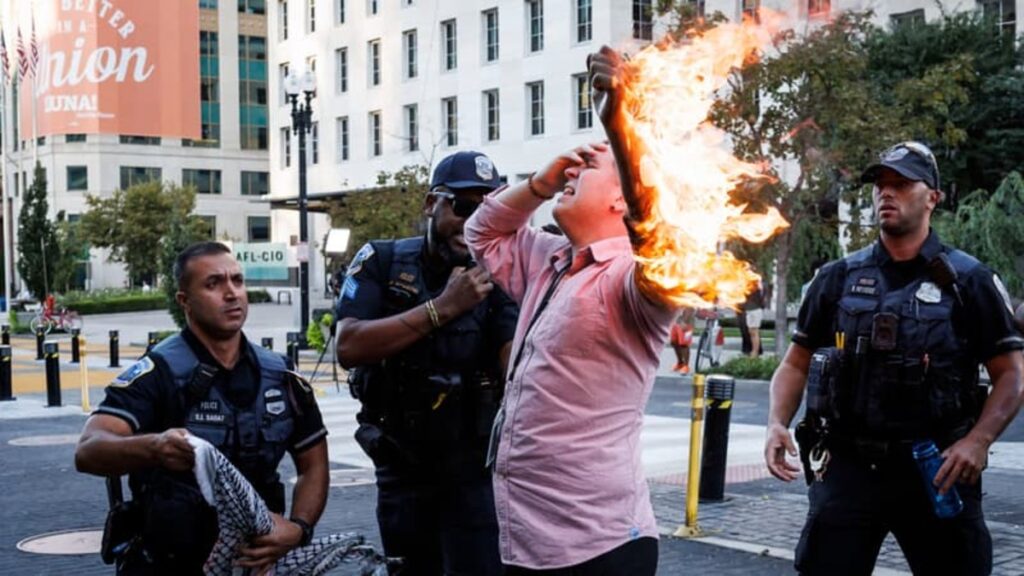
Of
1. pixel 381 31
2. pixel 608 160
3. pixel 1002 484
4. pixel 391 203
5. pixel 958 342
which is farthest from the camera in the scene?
pixel 381 31

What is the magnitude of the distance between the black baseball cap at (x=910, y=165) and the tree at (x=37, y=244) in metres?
46.1

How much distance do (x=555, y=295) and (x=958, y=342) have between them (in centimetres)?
182

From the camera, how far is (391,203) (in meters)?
33.2

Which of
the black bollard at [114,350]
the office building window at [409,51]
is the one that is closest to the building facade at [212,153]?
the office building window at [409,51]

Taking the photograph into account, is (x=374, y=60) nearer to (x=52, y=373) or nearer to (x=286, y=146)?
(x=286, y=146)

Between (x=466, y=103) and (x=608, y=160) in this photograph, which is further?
(x=466, y=103)

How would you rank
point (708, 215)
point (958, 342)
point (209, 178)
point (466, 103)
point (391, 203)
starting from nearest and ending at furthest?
point (708, 215) → point (958, 342) → point (391, 203) → point (466, 103) → point (209, 178)

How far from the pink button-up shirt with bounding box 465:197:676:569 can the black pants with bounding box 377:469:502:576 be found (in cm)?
95

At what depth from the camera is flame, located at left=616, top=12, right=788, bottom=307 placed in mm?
3270

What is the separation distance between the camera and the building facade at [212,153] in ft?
277

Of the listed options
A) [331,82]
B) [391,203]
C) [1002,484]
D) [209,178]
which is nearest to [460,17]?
[331,82]

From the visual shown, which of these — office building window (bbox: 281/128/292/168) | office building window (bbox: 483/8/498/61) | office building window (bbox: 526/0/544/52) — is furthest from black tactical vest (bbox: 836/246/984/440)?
office building window (bbox: 281/128/292/168)

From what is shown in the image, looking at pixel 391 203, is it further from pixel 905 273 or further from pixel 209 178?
pixel 209 178

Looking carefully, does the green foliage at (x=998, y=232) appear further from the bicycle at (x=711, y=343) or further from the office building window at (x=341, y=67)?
the office building window at (x=341, y=67)
